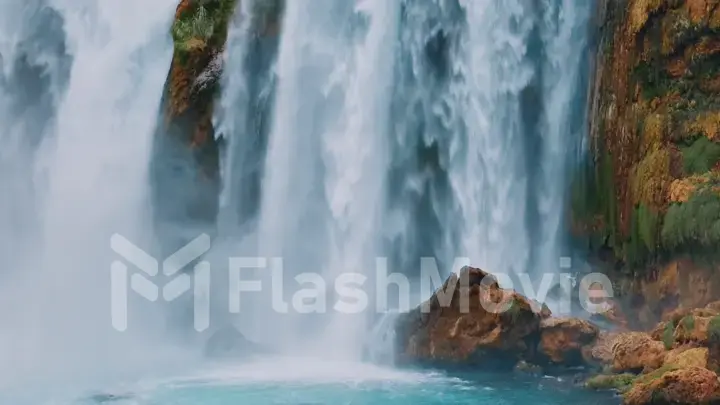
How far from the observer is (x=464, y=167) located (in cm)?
1803

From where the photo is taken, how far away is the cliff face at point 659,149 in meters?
14.4

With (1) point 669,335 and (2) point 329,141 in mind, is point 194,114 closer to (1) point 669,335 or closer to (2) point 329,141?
(2) point 329,141

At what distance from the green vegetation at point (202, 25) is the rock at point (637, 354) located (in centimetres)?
1082

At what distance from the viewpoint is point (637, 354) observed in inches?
489

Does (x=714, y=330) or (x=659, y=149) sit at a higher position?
(x=659, y=149)

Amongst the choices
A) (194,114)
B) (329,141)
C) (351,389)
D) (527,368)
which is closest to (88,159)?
(194,114)

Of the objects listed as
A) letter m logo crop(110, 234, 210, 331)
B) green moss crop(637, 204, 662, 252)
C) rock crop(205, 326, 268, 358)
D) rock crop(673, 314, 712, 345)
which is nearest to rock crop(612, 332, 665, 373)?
rock crop(673, 314, 712, 345)

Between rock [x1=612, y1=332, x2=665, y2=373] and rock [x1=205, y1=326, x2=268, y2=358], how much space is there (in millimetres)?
6982

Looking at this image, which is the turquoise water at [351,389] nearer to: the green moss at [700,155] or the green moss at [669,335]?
the green moss at [669,335]

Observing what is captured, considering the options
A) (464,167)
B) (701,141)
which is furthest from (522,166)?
(701,141)

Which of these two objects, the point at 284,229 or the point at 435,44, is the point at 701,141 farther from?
the point at 284,229

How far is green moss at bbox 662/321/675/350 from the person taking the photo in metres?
12.0

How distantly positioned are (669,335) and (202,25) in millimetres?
11810

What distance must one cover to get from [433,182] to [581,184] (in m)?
2.99
